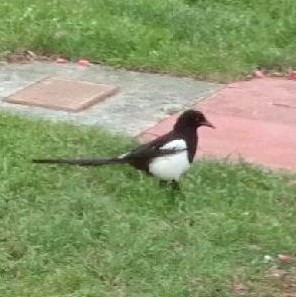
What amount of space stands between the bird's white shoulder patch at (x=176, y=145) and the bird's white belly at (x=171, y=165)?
0.10 ft

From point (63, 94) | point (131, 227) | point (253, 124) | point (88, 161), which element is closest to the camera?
point (131, 227)

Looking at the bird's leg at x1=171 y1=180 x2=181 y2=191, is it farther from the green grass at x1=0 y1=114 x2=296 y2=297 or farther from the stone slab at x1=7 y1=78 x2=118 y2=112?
the stone slab at x1=7 y1=78 x2=118 y2=112

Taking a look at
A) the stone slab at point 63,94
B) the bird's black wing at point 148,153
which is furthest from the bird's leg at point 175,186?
the stone slab at point 63,94

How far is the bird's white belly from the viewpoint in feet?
19.8

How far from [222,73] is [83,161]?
244 cm

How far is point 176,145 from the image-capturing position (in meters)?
6.09

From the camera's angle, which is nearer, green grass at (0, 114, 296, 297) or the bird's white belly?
green grass at (0, 114, 296, 297)

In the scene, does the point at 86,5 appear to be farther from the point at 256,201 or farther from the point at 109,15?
the point at 256,201

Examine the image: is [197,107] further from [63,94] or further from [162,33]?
[162,33]

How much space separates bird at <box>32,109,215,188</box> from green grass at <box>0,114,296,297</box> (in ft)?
0.25

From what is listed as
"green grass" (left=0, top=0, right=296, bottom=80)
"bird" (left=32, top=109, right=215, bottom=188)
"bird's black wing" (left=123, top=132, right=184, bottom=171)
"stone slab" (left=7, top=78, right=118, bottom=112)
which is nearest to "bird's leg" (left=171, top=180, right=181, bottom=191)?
"bird" (left=32, top=109, right=215, bottom=188)

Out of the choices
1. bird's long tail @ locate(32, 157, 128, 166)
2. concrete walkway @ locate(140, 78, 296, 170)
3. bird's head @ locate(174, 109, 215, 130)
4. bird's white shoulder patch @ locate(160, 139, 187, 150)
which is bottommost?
concrete walkway @ locate(140, 78, 296, 170)

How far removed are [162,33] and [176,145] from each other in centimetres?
311

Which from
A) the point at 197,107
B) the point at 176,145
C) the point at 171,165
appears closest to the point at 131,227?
the point at 171,165
